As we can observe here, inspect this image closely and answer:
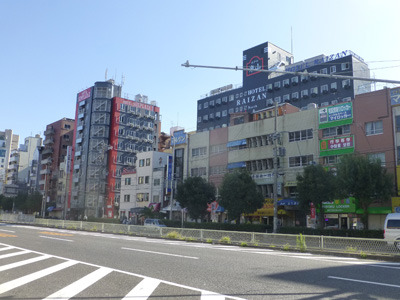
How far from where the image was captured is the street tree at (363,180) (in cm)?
3167

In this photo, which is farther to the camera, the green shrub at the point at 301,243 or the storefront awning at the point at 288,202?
the storefront awning at the point at 288,202

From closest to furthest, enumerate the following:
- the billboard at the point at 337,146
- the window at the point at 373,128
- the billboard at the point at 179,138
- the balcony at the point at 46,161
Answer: the window at the point at 373,128, the billboard at the point at 337,146, the billboard at the point at 179,138, the balcony at the point at 46,161

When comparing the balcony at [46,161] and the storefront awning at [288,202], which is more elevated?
the balcony at [46,161]

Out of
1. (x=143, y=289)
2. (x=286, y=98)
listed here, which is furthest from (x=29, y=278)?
(x=286, y=98)

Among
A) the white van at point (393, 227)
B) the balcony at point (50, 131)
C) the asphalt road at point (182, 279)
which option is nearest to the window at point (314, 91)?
the white van at point (393, 227)

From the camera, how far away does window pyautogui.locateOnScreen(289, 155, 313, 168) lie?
42.1m

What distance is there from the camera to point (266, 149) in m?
46.8

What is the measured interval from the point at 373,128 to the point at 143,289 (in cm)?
3618

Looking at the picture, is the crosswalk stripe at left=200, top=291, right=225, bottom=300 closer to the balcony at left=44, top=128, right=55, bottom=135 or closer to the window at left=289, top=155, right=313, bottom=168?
the window at left=289, top=155, right=313, bottom=168

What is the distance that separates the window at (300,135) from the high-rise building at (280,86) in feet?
78.0

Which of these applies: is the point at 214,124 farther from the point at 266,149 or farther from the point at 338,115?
the point at 338,115

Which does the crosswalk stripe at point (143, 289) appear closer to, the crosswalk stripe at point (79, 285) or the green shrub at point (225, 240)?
the crosswalk stripe at point (79, 285)

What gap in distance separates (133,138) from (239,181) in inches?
1963

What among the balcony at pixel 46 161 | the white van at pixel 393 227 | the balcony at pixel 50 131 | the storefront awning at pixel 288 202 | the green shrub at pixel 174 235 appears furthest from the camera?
the balcony at pixel 50 131
